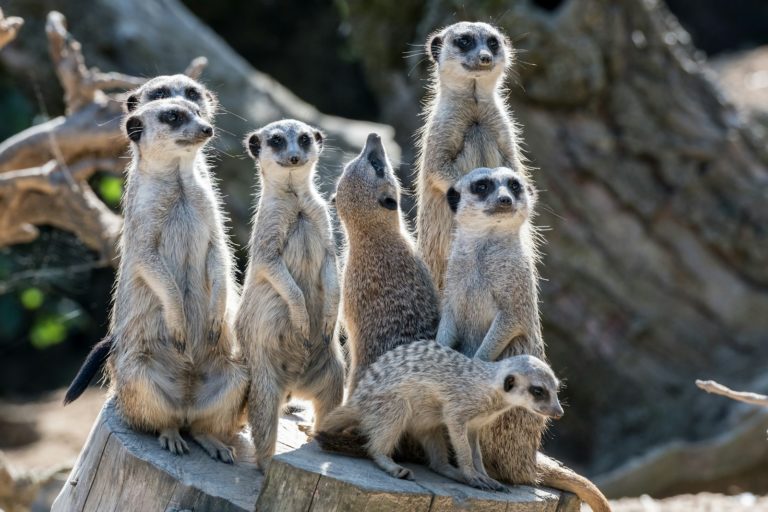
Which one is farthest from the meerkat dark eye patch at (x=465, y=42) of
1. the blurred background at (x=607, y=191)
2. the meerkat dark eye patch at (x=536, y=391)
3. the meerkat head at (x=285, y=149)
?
the blurred background at (x=607, y=191)

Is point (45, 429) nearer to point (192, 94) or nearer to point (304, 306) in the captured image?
point (192, 94)

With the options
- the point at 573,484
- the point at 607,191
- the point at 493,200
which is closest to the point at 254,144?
the point at 493,200

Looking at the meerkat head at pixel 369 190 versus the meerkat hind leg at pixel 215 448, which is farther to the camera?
→ the meerkat head at pixel 369 190

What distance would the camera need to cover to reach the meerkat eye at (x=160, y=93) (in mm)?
4504

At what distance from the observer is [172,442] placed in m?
3.70

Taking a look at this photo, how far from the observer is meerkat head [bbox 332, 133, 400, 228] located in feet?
12.7

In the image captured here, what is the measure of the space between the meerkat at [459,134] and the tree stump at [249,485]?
1001mm

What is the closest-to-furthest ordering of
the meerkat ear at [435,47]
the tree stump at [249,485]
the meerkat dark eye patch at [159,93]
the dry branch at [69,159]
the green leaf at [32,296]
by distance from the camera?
the tree stump at [249,485] < the meerkat dark eye patch at [159,93] < the meerkat ear at [435,47] < the dry branch at [69,159] < the green leaf at [32,296]

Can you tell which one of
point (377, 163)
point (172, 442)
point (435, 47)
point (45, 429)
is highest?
point (435, 47)

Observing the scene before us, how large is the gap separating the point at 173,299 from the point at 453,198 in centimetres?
102

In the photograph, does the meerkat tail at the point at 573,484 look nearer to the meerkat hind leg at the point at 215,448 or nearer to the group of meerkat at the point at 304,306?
the group of meerkat at the point at 304,306

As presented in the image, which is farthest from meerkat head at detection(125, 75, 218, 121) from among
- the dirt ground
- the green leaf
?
the green leaf

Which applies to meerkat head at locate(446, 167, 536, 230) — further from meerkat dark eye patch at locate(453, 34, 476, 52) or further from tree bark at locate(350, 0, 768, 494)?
tree bark at locate(350, 0, 768, 494)

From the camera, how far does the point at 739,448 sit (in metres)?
7.31
